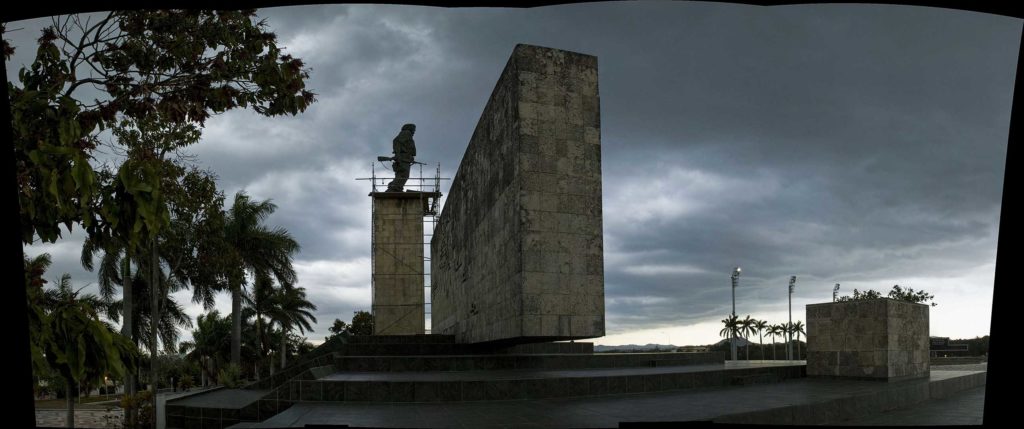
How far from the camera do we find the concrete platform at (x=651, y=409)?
25.7ft

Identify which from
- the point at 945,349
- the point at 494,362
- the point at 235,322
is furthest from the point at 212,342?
the point at 945,349

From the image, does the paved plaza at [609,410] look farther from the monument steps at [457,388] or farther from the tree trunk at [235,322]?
the tree trunk at [235,322]

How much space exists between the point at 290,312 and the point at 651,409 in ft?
145

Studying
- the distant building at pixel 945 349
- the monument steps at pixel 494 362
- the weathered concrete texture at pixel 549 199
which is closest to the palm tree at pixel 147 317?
the monument steps at pixel 494 362

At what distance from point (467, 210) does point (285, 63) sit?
11.5 metres

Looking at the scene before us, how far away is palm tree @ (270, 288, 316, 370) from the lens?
Answer: 46125 mm

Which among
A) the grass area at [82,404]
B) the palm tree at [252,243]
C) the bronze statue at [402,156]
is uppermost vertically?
the bronze statue at [402,156]

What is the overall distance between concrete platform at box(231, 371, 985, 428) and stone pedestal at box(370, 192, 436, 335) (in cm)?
1713

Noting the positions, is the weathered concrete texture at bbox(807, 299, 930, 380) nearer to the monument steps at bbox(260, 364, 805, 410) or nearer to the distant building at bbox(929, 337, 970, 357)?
the monument steps at bbox(260, 364, 805, 410)

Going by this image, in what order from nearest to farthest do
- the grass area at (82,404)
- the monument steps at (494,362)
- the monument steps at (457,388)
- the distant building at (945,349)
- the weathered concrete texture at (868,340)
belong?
the monument steps at (457,388), the monument steps at (494,362), the weathered concrete texture at (868,340), the grass area at (82,404), the distant building at (945,349)

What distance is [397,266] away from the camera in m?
27.4

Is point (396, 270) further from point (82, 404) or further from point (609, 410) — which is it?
point (82, 404)

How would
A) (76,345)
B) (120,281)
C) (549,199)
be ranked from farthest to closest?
(120,281), (549,199), (76,345)

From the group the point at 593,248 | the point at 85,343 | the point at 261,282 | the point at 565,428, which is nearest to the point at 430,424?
the point at 565,428
